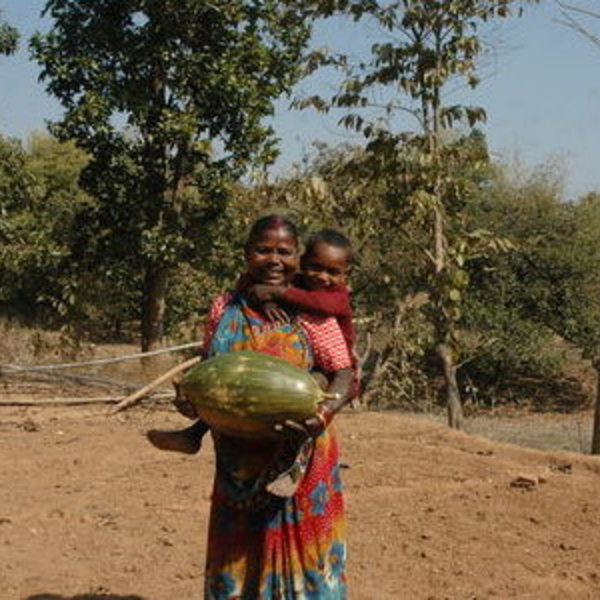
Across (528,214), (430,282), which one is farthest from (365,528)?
A: (528,214)

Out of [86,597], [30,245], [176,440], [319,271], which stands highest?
[30,245]

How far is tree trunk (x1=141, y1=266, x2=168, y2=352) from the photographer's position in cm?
1290

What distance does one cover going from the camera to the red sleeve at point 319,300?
9.17ft

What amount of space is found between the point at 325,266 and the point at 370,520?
2.89m

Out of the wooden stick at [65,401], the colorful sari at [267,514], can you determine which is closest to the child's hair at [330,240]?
the colorful sari at [267,514]

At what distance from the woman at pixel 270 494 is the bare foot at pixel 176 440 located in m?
0.09

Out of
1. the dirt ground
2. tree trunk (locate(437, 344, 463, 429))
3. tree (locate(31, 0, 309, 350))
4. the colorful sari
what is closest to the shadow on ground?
the dirt ground

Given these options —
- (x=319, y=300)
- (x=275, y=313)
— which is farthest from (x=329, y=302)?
(x=275, y=313)

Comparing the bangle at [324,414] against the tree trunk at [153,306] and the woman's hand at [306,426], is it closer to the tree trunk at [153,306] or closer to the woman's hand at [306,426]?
the woman's hand at [306,426]

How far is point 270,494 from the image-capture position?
2.73 m

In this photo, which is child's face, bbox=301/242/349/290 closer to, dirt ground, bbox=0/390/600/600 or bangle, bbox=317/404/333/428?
bangle, bbox=317/404/333/428

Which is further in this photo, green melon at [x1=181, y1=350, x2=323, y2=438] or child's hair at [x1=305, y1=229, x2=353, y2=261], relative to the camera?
child's hair at [x1=305, y1=229, x2=353, y2=261]

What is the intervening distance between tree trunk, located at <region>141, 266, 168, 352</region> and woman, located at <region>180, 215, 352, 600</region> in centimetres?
1004

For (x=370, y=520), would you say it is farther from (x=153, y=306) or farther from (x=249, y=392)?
(x=153, y=306)
